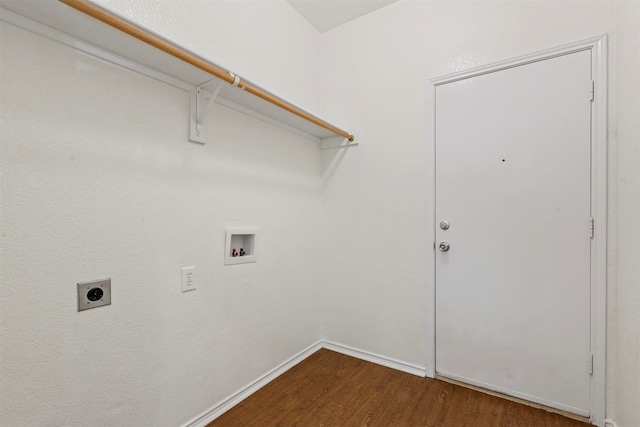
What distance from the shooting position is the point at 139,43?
1.14 m

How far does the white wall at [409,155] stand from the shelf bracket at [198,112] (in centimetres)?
114

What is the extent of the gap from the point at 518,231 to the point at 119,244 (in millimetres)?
2042

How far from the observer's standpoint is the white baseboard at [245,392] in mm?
1531

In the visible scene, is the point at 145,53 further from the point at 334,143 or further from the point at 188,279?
the point at 334,143

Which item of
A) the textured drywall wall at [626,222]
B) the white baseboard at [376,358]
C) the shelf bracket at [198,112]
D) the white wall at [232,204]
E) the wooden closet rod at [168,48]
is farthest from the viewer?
the white baseboard at [376,358]

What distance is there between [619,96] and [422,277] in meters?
1.39

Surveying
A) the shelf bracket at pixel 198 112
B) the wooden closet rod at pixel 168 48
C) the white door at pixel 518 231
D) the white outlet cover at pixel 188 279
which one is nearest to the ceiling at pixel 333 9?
A: the white door at pixel 518 231

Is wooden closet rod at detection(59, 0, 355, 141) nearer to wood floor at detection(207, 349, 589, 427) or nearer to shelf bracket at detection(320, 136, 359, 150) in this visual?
shelf bracket at detection(320, 136, 359, 150)

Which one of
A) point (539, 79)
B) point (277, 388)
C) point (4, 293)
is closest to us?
point (4, 293)

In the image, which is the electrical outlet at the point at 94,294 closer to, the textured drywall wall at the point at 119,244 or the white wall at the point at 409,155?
the textured drywall wall at the point at 119,244

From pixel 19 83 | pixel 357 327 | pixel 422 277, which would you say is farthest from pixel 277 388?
pixel 19 83

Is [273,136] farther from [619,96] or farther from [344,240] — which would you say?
[619,96]

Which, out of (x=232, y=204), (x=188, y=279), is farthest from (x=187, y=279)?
(x=232, y=204)

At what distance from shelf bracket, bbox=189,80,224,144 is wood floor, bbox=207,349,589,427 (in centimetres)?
147
